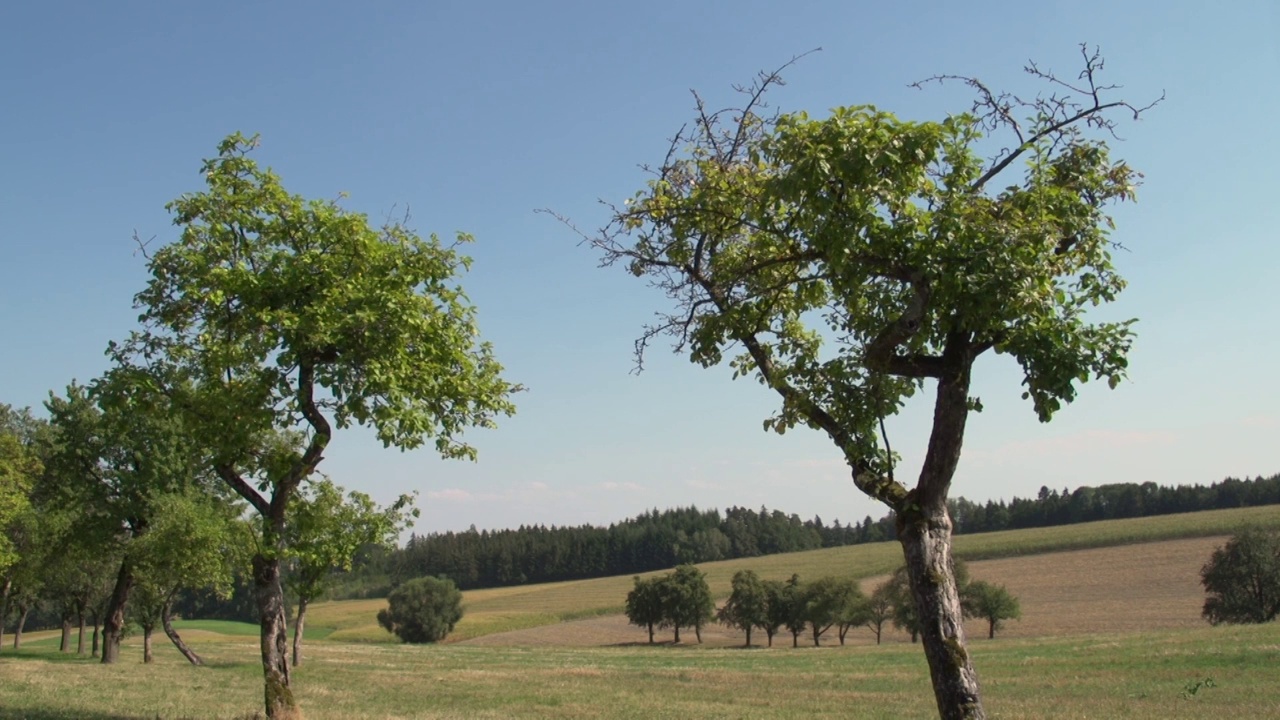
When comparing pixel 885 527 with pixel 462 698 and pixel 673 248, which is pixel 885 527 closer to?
pixel 462 698

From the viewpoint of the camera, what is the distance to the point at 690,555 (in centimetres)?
16375

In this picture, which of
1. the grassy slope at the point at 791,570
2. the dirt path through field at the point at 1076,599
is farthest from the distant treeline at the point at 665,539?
the dirt path through field at the point at 1076,599

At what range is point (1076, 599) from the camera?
77750 mm

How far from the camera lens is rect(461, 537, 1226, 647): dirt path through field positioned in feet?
218

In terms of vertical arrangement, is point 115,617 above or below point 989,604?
above

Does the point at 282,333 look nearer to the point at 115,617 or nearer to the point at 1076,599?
the point at 115,617

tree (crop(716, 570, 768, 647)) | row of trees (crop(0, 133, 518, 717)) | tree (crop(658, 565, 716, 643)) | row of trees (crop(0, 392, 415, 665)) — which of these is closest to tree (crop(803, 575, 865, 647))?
tree (crop(716, 570, 768, 647))

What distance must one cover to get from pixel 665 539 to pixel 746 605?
285 ft

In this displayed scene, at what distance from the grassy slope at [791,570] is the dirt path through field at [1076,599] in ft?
13.0

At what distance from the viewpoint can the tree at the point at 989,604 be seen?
6812 centimetres

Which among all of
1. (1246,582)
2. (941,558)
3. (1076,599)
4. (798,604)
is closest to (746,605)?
(798,604)

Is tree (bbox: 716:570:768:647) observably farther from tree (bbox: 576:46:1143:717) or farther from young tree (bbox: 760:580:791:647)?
tree (bbox: 576:46:1143:717)

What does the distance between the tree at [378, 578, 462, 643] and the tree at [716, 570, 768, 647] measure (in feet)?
100.0

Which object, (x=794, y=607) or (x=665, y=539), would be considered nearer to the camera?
(x=794, y=607)
